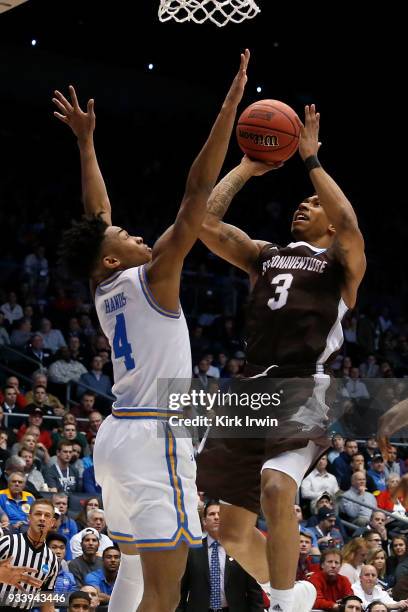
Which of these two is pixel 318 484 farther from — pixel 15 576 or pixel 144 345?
pixel 144 345

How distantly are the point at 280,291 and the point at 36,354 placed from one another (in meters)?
9.63

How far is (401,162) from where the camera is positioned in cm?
2484

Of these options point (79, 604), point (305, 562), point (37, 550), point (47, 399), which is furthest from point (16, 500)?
point (47, 399)

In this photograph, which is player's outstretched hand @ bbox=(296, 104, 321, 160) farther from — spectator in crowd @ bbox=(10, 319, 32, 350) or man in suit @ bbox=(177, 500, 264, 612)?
spectator in crowd @ bbox=(10, 319, 32, 350)

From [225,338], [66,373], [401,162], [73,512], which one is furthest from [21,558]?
[401,162]

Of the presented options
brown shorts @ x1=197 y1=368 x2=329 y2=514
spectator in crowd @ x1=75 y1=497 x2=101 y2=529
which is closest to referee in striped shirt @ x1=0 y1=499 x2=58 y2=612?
spectator in crowd @ x1=75 y1=497 x2=101 y2=529

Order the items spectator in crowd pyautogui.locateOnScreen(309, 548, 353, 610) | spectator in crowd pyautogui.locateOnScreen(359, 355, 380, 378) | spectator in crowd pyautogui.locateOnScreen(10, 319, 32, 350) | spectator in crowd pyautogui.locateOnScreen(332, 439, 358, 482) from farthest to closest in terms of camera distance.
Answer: spectator in crowd pyautogui.locateOnScreen(359, 355, 380, 378), spectator in crowd pyautogui.locateOnScreen(10, 319, 32, 350), spectator in crowd pyautogui.locateOnScreen(332, 439, 358, 482), spectator in crowd pyautogui.locateOnScreen(309, 548, 353, 610)

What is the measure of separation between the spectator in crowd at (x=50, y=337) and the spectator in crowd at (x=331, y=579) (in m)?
6.41

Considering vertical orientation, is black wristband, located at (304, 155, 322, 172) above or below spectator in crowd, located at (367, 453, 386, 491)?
above

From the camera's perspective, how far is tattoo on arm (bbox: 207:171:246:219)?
21.2ft

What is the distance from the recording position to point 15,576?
7.80m

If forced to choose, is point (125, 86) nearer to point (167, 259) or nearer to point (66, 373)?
point (66, 373)

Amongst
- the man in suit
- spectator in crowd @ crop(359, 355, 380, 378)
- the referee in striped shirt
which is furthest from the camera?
spectator in crowd @ crop(359, 355, 380, 378)

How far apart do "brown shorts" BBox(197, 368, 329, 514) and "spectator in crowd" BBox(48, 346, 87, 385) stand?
8.78m
